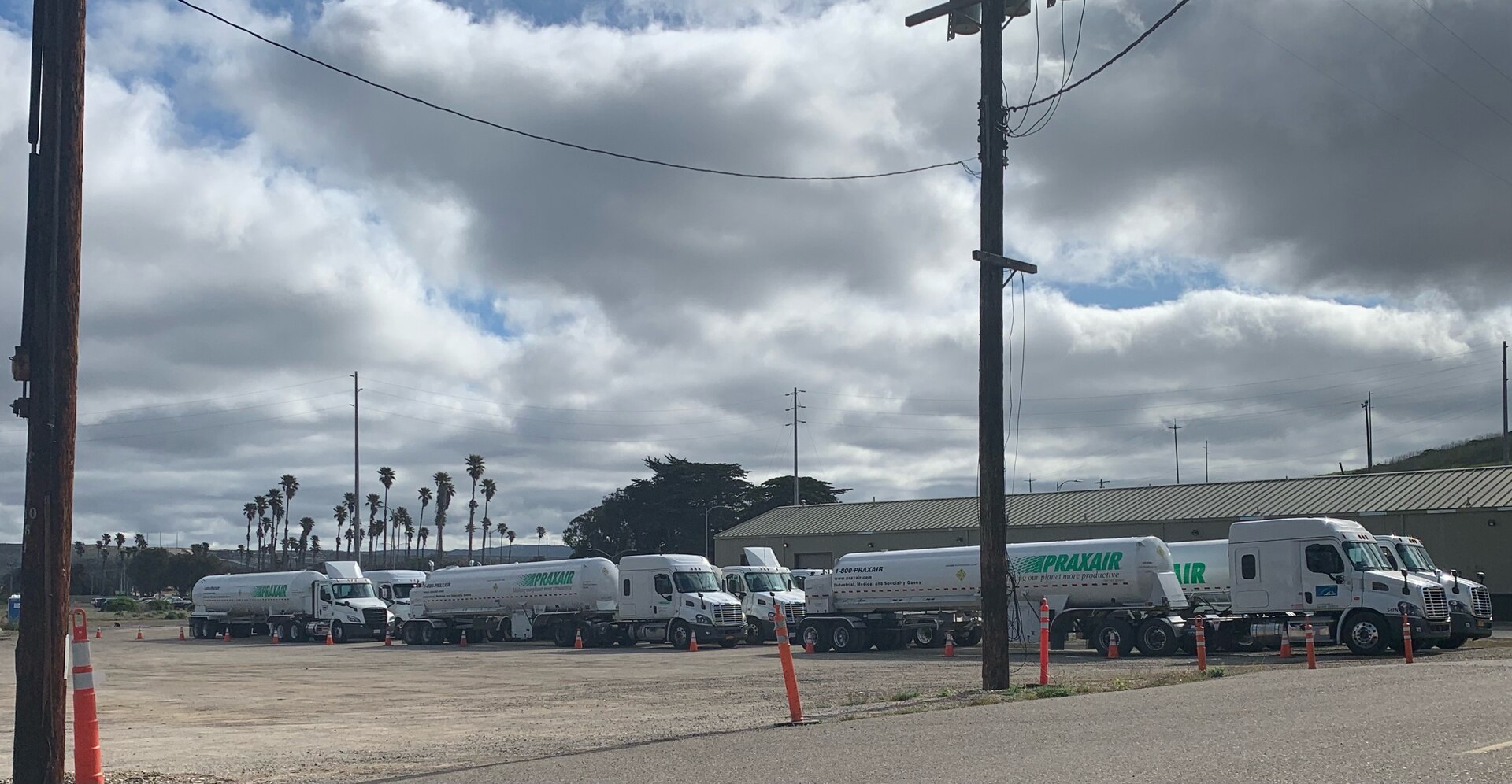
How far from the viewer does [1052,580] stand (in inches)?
1312

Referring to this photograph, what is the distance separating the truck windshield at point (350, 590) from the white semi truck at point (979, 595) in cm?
2103

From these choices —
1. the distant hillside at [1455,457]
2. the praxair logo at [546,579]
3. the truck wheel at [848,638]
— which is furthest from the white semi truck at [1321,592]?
the distant hillside at [1455,457]

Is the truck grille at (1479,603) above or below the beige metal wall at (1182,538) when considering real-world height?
below

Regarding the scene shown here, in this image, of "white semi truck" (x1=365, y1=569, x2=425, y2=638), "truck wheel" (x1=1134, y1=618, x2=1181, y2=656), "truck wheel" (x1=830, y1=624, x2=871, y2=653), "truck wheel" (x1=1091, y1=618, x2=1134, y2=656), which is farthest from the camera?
"white semi truck" (x1=365, y1=569, x2=425, y2=638)

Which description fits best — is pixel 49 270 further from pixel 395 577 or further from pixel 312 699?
pixel 395 577

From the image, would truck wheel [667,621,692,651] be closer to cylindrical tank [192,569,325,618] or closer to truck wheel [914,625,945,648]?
truck wheel [914,625,945,648]

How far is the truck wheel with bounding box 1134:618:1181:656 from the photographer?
29922mm

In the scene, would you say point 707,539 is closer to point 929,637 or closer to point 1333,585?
point 929,637

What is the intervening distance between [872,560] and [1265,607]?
1073 centimetres

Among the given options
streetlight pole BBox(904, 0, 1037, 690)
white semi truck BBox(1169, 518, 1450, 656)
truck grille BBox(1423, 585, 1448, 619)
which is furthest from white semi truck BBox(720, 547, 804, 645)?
streetlight pole BBox(904, 0, 1037, 690)

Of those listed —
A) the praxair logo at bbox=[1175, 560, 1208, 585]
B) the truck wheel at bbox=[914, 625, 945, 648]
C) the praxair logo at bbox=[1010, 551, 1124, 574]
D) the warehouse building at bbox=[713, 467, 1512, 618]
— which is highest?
the warehouse building at bbox=[713, 467, 1512, 618]

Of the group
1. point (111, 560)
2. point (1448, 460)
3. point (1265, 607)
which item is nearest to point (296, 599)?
point (1265, 607)

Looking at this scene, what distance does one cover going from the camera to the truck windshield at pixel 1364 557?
94.5 feet

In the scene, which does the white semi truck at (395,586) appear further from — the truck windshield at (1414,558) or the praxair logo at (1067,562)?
the truck windshield at (1414,558)
